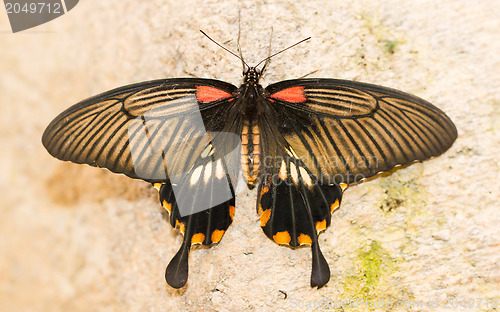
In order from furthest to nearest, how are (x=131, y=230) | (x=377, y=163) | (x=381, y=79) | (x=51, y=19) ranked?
(x=51, y=19)
(x=131, y=230)
(x=381, y=79)
(x=377, y=163)

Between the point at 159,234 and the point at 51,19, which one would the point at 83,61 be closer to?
the point at 51,19

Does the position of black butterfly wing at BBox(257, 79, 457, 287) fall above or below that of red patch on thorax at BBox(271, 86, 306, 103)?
below

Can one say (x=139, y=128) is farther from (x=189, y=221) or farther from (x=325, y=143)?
(x=325, y=143)

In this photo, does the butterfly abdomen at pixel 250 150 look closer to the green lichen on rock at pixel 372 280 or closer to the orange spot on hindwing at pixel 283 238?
the orange spot on hindwing at pixel 283 238


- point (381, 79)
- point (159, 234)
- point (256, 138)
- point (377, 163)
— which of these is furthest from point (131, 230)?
point (381, 79)

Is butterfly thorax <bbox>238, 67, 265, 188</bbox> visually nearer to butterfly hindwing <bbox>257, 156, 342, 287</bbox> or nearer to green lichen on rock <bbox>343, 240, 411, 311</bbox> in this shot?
butterfly hindwing <bbox>257, 156, 342, 287</bbox>

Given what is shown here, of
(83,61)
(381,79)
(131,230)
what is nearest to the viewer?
(381,79)

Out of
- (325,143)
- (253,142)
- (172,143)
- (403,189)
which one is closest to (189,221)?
(172,143)

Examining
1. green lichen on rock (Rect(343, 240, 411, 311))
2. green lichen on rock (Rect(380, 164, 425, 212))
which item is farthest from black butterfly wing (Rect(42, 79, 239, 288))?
green lichen on rock (Rect(380, 164, 425, 212))

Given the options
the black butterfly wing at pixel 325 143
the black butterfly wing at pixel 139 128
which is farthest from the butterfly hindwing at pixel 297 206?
the black butterfly wing at pixel 139 128
